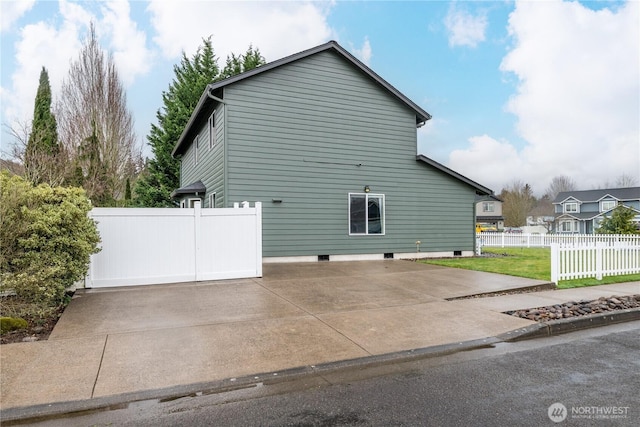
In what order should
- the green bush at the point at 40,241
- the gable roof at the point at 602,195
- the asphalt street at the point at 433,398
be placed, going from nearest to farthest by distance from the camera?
the asphalt street at the point at 433,398 < the green bush at the point at 40,241 < the gable roof at the point at 602,195

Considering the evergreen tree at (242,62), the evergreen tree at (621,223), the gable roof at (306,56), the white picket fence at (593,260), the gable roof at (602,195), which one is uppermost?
the evergreen tree at (242,62)

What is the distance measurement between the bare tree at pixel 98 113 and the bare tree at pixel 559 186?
72.5m

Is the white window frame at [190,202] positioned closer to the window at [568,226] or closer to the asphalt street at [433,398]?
the asphalt street at [433,398]

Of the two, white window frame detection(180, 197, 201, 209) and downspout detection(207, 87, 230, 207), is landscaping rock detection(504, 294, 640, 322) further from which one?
white window frame detection(180, 197, 201, 209)

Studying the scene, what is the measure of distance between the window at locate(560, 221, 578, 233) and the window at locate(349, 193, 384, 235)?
47.9 m

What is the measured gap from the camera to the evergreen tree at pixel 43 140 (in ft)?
51.5

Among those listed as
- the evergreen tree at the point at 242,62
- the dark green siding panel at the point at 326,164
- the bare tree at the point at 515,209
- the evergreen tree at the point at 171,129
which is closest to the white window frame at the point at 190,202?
the dark green siding panel at the point at 326,164

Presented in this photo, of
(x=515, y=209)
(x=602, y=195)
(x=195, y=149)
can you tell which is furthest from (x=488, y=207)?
(x=195, y=149)

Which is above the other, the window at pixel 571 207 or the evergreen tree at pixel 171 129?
the evergreen tree at pixel 171 129

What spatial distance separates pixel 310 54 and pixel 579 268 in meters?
10.2

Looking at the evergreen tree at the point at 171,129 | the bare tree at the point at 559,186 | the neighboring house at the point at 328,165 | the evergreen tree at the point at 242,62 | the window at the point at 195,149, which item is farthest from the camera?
the bare tree at the point at 559,186

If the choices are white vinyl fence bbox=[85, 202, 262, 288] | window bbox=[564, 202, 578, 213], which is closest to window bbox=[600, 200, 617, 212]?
window bbox=[564, 202, 578, 213]

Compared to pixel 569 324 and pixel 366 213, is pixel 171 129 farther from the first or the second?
pixel 569 324

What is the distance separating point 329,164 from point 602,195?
51.7 metres
